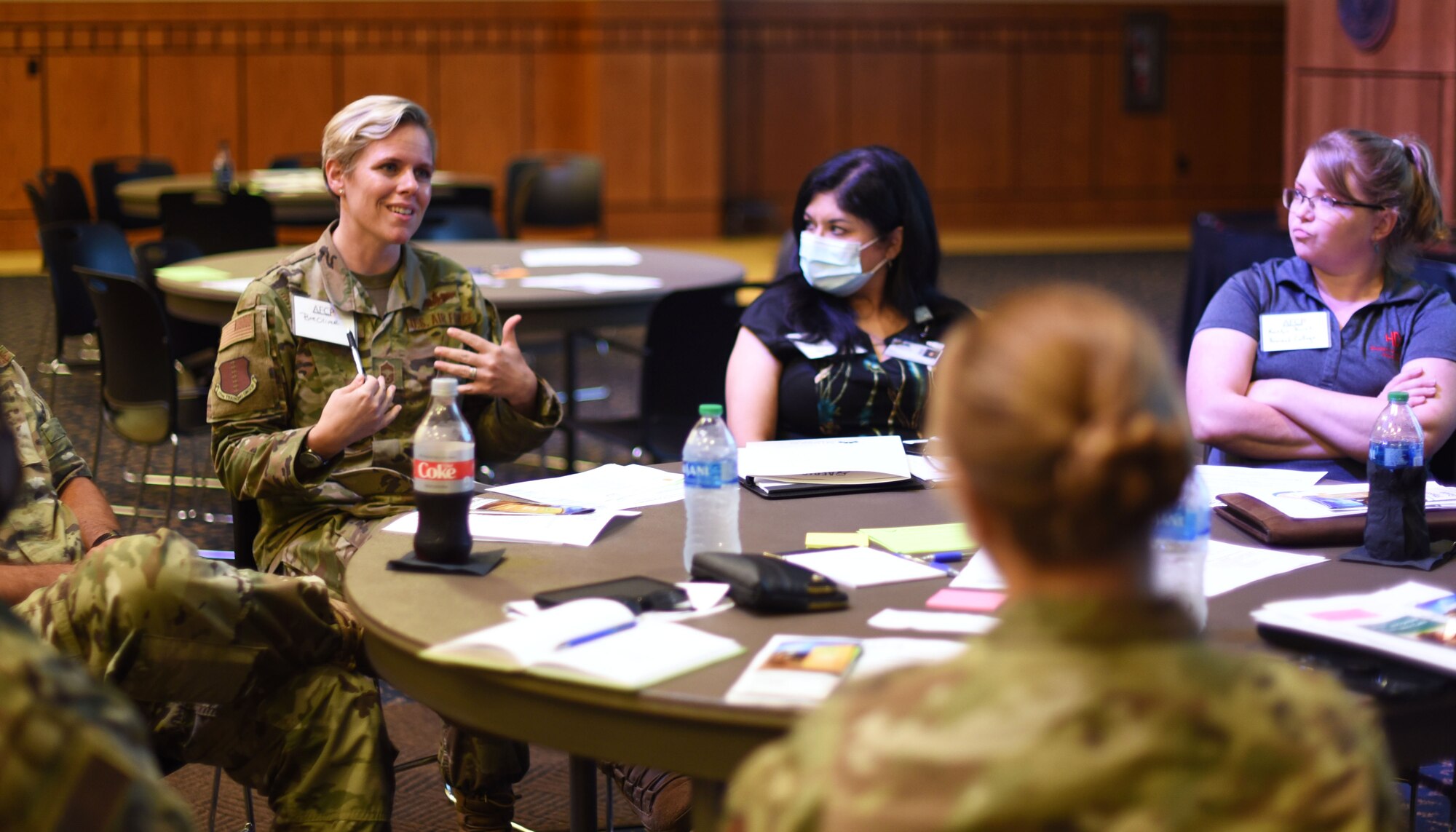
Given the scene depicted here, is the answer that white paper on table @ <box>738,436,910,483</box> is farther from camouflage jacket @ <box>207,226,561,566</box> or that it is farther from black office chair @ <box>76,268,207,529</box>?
black office chair @ <box>76,268,207,529</box>

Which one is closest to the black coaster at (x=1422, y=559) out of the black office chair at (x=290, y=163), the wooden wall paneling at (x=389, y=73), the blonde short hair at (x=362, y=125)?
the blonde short hair at (x=362, y=125)

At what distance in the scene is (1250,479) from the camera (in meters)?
2.66

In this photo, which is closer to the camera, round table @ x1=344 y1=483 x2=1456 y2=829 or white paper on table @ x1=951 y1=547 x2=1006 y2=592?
round table @ x1=344 y1=483 x2=1456 y2=829

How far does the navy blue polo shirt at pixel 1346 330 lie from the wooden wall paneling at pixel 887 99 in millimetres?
10049

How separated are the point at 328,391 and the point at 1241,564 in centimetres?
174

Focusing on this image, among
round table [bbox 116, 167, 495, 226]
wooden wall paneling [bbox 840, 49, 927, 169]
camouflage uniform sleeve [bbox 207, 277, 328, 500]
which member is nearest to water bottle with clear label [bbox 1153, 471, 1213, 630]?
camouflage uniform sleeve [bbox 207, 277, 328, 500]

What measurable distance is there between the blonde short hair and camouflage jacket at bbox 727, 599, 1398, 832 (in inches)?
88.2

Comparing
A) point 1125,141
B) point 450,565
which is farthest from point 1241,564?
point 1125,141

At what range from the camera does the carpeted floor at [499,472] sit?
3.19m

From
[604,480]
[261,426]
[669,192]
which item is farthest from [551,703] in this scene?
[669,192]

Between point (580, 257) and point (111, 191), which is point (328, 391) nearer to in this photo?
point (580, 257)

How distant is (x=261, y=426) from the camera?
114 inches

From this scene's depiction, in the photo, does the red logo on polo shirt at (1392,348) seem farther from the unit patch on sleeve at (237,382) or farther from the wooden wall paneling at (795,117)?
the wooden wall paneling at (795,117)

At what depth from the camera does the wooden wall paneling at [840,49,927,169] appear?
43.3ft
